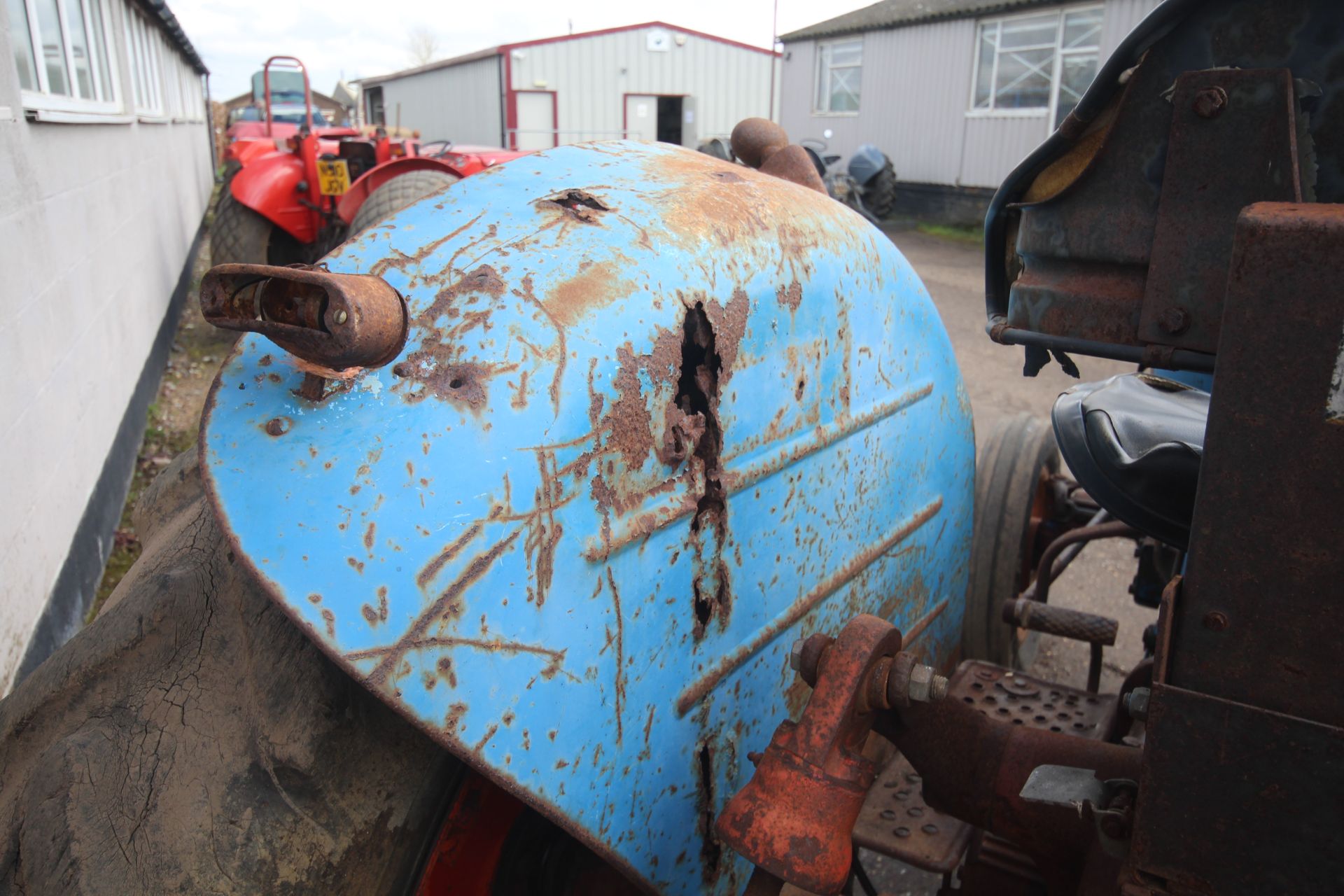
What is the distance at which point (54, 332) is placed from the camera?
3.41m

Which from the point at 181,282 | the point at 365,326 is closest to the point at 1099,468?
the point at 365,326

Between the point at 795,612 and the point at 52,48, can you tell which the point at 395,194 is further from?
the point at 795,612

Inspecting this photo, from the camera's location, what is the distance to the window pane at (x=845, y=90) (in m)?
17.2

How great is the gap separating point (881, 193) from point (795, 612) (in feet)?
46.5

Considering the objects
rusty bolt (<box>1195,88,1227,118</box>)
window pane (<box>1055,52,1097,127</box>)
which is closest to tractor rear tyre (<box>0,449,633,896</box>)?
rusty bolt (<box>1195,88,1227,118</box>)

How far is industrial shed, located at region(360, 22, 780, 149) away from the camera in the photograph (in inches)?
756

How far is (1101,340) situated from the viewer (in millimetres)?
1222

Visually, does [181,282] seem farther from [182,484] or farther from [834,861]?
[834,861]

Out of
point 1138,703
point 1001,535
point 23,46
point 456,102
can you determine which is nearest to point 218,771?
point 1138,703

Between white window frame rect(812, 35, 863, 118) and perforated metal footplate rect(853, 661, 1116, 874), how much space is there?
637 inches

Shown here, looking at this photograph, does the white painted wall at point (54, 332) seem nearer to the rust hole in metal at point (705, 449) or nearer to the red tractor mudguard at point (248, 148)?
the rust hole in metal at point (705, 449)

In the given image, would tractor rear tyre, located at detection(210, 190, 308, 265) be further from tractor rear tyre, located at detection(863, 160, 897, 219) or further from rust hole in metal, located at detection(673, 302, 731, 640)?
tractor rear tyre, located at detection(863, 160, 897, 219)

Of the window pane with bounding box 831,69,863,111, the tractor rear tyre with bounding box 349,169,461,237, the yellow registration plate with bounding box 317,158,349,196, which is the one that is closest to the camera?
the tractor rear tyre with bounding box 349,169,461,237

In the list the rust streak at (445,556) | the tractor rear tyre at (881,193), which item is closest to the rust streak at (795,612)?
the rust streak at (445,556)
